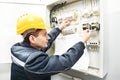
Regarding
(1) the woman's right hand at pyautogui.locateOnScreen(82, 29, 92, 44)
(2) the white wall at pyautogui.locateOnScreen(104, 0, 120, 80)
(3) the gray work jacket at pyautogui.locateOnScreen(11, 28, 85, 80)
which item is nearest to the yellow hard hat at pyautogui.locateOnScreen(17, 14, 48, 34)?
(3) the gray work jacket at pyautogui.locateOnScreen(11, 28, 85, 80)

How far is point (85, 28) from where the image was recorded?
4.40 feet

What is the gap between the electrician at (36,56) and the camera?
1059 mm

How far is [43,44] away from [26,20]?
18 cm

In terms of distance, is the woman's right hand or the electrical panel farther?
the electrical panel

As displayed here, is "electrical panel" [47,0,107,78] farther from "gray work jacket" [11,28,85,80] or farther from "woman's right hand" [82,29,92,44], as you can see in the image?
"gray work jacket" [11,28,85,80]

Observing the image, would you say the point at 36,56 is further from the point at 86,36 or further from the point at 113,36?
the point at 113,36

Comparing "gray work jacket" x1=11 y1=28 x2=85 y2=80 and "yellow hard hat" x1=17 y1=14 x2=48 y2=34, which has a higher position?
→ "yellow hard hat" x1=17 y1=14 x2=48 y2=34

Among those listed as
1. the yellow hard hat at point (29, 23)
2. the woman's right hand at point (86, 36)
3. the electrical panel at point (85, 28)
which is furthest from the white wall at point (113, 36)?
the yellow hard hat at point (29, 23)

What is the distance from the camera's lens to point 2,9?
1.59m

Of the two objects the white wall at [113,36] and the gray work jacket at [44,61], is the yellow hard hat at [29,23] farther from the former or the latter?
the white wall at [113,36]

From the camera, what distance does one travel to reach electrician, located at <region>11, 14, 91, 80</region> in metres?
1.06

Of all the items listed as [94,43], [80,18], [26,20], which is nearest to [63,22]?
[80,18]

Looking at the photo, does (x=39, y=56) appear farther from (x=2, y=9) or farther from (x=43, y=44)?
(x=2, y=9)

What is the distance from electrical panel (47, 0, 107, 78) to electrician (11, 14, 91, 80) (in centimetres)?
13
